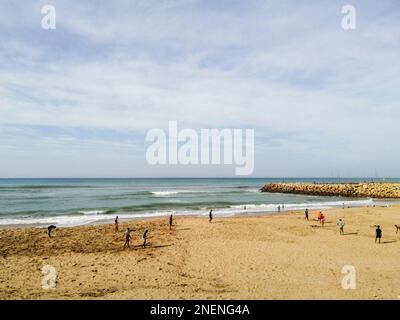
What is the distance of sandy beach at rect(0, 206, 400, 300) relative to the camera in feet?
40.3

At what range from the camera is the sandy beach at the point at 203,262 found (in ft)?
40.3

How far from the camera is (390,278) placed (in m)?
13.8

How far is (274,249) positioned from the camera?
747 inches

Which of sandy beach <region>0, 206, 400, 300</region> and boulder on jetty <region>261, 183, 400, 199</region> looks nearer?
sandy beach <region>0, 206, 400, 300</region>

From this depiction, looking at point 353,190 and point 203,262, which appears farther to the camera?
point 353,190

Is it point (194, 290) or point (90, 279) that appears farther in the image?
point (90, 279)

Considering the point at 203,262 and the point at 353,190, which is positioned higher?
the point at 353,190

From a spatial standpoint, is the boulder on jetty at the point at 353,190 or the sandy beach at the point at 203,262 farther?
the boulder on jetty at the point at 353,190

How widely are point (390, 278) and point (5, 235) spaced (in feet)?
77.5

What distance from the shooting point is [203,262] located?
644 inches
